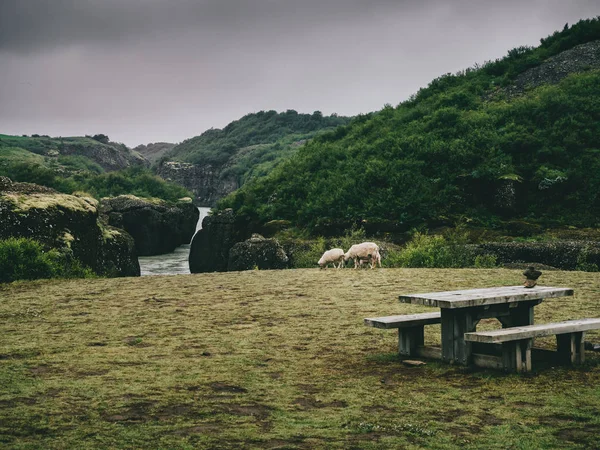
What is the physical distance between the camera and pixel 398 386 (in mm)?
6969

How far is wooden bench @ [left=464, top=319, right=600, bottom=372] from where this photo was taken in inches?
278

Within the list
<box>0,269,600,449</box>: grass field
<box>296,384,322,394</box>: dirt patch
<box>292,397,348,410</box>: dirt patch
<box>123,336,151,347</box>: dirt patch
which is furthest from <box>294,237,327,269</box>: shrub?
<box>292,397,348,410</box>: dirt patch

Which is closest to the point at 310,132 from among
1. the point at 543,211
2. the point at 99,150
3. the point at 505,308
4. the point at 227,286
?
the point at 99,150

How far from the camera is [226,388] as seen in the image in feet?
22.7

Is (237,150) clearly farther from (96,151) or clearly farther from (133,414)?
(133,414)

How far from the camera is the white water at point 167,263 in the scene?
138 feet

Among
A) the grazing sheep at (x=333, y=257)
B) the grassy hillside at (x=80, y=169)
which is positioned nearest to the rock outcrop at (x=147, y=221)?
the grassy hillside at (x=80, y=169)

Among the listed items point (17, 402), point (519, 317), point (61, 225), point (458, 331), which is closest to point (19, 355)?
point (17, 402)

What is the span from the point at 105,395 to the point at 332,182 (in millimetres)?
33296

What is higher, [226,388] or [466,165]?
[466,165]

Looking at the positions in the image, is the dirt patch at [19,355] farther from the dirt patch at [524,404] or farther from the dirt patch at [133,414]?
the dirt patch at [524,404]

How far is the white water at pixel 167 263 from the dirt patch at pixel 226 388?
29442mm

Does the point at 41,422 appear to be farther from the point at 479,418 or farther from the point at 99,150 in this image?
the point at 99,150

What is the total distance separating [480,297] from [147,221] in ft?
161
